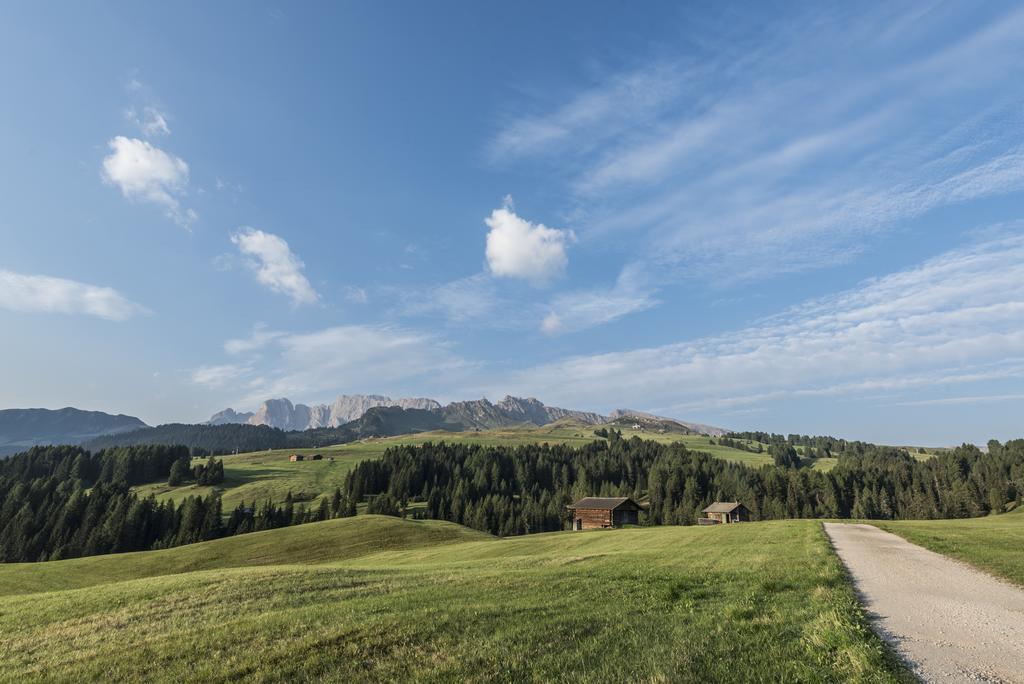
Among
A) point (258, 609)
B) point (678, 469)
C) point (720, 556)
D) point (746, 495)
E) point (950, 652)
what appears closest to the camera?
point (950, 652)

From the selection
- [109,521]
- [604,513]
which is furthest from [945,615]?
[109,521]

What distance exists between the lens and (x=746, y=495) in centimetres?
15975

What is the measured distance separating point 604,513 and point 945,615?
104 metres

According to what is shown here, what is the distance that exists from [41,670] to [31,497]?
180652mm

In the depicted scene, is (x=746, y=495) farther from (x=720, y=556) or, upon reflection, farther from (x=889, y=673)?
(x=889, y=673)

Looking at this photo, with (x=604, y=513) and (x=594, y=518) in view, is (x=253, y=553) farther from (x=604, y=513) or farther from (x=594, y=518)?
(x=604, y=513)

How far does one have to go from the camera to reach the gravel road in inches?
412

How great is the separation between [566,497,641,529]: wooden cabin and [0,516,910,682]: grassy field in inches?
3514

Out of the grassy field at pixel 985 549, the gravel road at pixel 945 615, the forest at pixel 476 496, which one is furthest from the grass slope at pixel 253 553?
the forest at pixel 476 496

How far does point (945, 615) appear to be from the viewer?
14.4 m

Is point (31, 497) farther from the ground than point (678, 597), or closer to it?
closer to it

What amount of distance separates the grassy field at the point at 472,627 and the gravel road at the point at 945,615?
34.4 inches

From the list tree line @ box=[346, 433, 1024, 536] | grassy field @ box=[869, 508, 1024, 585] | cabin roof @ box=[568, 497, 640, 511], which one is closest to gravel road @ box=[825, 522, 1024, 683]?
grassy field @ box=[869, 508, 1024, 585]

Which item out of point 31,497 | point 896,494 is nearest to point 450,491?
point 31,497
